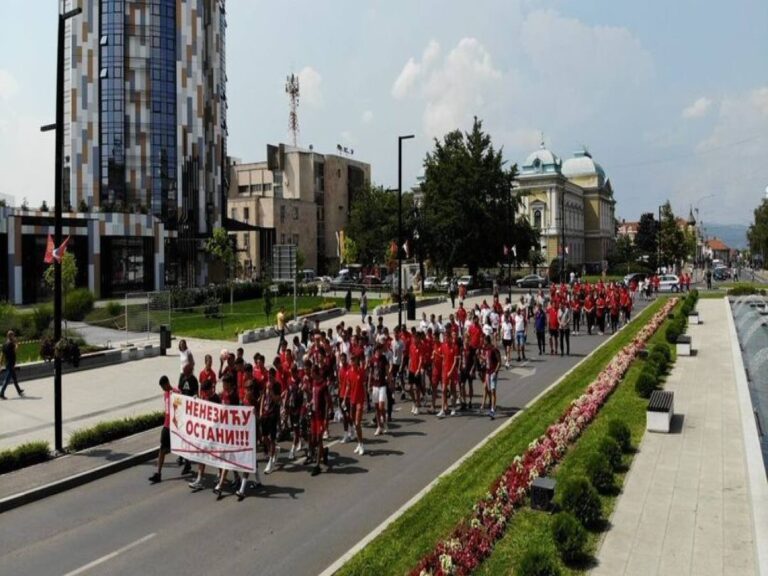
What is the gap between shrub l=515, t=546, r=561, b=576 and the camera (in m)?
7.07

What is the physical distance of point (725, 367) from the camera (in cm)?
2114

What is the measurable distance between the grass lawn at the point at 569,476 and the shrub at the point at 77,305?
Answer: 28.8 m

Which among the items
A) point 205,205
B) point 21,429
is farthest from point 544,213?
point 21,429

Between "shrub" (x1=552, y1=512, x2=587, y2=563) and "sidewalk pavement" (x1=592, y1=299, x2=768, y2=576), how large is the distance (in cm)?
29

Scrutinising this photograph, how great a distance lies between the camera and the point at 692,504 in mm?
9711

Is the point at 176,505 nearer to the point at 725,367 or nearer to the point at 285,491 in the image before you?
the point at 285,491

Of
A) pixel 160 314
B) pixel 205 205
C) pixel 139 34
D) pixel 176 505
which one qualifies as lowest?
pixel 176 505

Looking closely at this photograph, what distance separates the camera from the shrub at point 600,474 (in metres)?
10.1

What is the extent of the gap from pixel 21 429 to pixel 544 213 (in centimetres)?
9791

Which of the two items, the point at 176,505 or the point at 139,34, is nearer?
the point at 176,505

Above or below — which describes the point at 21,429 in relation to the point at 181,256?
below

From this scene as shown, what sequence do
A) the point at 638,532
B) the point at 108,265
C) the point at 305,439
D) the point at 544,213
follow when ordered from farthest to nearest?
1. the point at 544,213
2. the point at 108,265
3. the point at 305,439
4. the point at 638,532

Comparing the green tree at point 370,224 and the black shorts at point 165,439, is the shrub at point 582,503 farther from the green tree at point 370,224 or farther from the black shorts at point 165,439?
the green tree at point 370,224

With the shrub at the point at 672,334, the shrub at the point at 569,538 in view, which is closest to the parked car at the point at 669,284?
the shrub at the point at 672,334
